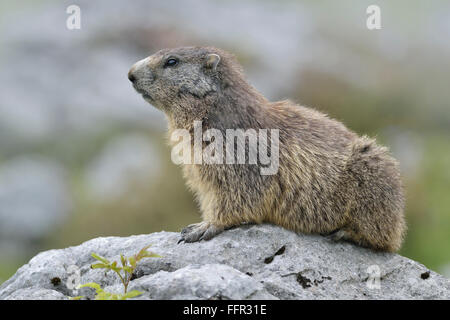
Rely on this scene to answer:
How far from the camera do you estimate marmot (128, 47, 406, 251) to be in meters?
7.31

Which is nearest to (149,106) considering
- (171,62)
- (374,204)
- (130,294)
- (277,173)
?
(171,62)

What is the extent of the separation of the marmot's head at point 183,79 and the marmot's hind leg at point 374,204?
76.4 inches

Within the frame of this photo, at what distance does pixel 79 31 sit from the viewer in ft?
84.3

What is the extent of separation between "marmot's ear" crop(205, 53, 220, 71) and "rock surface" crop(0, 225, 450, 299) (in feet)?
6.86

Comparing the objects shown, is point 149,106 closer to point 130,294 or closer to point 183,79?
point 183,79

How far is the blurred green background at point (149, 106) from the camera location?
15.5m

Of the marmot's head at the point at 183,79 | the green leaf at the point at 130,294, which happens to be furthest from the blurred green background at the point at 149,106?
the green leaf at the point at 130,294

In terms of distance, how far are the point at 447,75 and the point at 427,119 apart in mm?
4006

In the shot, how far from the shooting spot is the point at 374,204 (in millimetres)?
7379

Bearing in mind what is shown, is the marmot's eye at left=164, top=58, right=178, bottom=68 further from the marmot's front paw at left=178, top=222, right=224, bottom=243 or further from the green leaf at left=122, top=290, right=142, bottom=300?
the green leaf at left=122, top=290, right=142, bottom=300

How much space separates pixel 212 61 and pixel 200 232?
2.17 metres

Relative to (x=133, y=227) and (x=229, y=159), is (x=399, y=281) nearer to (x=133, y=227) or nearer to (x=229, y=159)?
(x=229, y=159)

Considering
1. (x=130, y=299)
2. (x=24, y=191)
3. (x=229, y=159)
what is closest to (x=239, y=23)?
(x=24, y=191)

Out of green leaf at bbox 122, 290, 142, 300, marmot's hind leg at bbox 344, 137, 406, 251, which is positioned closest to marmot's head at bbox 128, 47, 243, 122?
marmot's hind leg at bbox 344, 137, 406, 251
